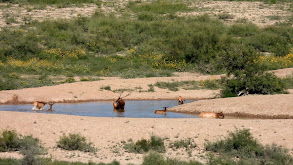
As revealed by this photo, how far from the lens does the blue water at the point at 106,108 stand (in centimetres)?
1834

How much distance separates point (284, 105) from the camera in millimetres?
18125

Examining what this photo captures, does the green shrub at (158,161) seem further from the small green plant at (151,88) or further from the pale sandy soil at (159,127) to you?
the small green plant at (151,88)

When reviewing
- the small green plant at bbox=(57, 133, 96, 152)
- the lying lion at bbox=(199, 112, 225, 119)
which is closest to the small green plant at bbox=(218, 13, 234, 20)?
the lying lion at bbox=(199, 112, 225, 119)

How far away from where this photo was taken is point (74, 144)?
1345 cm

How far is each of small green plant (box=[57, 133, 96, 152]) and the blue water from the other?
14.5 ft

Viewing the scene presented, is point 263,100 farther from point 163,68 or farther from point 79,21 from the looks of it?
point 79,21

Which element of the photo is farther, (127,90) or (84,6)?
(84,6)

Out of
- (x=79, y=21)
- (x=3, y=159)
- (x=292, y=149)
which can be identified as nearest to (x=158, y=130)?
(x=292, y=149)

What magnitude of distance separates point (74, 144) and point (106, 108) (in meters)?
6.43

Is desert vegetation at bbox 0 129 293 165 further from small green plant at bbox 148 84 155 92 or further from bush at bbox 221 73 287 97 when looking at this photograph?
small green plant at bbox 148 84 155 92

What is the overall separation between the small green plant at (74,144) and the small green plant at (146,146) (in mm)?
837

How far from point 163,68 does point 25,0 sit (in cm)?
2591

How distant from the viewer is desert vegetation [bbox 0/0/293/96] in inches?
922

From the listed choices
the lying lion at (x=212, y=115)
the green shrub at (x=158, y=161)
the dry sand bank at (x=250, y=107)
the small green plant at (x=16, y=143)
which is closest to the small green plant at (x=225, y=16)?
the dry sand bank at (x=250, y=107)
